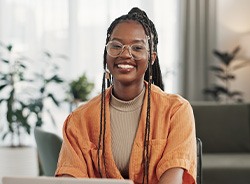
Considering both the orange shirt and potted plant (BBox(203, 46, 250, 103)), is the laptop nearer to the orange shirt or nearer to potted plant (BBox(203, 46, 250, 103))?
the orange shirt

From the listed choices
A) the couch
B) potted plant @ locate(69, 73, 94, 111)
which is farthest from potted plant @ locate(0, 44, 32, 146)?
the couch

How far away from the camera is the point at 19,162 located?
5.43m

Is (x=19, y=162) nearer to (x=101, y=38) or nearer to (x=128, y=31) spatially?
(x=101, y=38)

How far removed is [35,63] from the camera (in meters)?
6.74

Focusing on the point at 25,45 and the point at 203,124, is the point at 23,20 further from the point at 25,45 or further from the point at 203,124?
the point at 203,124

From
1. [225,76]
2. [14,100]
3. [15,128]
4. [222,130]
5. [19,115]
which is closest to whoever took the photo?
[222,130]

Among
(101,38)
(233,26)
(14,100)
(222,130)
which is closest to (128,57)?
(222,130)

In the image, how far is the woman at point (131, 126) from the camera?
5.58ft

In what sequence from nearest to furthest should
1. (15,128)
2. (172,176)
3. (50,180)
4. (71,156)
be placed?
(50,180) < (172,176) < (71,156) < (15,128)

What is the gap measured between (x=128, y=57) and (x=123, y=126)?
0.73ft

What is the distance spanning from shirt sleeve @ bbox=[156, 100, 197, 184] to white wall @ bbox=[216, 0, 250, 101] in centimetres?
516

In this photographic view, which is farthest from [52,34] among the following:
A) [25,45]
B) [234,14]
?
[234,14]

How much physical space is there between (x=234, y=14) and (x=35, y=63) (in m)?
2.35

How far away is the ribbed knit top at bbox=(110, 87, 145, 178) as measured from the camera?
1.74 meters
